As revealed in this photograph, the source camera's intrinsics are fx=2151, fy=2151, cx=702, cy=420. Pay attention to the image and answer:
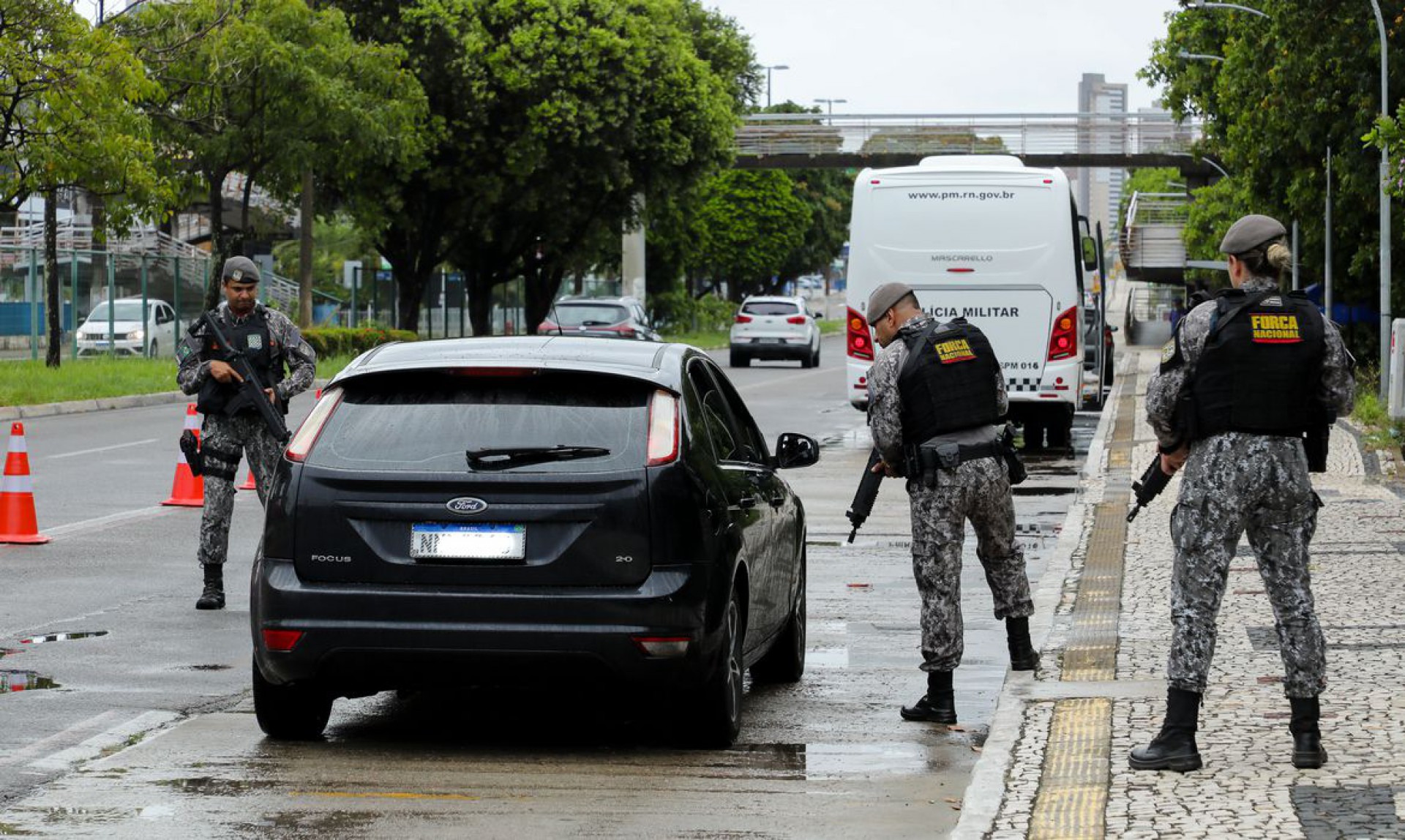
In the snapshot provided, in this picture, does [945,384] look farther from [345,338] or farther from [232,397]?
[345,338]

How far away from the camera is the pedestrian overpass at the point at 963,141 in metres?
70.1

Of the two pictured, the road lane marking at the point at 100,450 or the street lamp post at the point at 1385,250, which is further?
the street lamp post at the point at 1385,250

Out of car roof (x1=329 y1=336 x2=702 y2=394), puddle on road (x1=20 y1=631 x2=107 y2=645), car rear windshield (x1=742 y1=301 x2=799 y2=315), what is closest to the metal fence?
car rear windshield (x1=742 y1=301 x2=799 y2=315)

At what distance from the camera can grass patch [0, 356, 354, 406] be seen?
96.2 feet

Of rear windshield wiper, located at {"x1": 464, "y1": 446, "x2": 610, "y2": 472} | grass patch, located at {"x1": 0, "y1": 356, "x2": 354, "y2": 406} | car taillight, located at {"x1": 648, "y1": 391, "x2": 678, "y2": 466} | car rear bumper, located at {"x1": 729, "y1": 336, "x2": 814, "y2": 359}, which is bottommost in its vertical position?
car rear bumper, located at {"x1": 729, "y1": 336, "x2": 814, "y2": 359}

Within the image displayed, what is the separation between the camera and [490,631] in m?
6.91

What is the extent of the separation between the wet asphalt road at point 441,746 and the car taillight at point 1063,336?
10302mm

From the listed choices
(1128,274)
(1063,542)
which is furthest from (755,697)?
(1128,274)

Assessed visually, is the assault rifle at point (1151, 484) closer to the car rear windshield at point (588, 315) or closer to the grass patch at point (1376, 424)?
the grass patch at point (1376, 424)

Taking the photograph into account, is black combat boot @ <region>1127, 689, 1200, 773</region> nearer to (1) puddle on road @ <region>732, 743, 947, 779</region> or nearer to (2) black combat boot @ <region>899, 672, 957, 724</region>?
(1) puddle on road @ <region>732, 743, 947, 779</region>

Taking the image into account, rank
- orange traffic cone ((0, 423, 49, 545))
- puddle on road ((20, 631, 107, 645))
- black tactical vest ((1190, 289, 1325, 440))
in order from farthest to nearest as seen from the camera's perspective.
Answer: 1. orange traffic cone ((0, 423, 49, 545))
2. puddle on road ((20, 631, 107, 645))
3. black tactical vest ((1190, 289, 1325, 440))

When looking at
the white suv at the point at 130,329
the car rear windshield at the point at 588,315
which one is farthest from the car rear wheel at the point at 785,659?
the white suv at the point at 130,329

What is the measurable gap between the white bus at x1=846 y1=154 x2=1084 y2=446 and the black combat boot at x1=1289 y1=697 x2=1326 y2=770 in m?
15.4

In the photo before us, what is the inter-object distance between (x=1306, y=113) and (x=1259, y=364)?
27.8 metres
